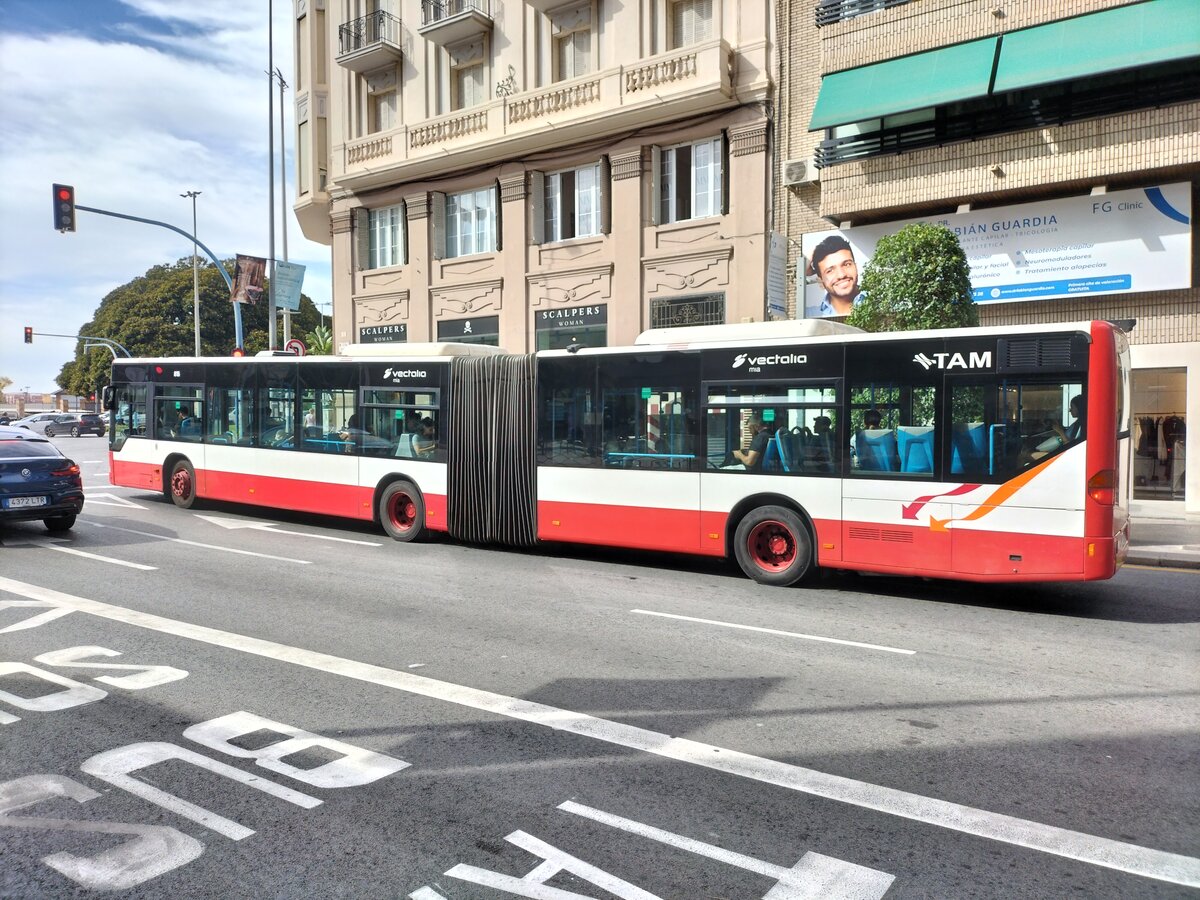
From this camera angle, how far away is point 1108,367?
8.29 m

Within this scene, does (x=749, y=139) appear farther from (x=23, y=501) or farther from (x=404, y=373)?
(x=23, y=501)

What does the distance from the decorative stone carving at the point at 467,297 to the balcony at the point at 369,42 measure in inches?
269

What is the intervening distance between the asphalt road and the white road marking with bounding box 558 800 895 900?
2 cm

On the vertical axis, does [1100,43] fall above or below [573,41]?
below

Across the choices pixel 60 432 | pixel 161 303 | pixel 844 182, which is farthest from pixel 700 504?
pixel 161 303

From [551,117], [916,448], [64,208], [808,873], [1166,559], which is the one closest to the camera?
[808,873]

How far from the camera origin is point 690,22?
20359mm

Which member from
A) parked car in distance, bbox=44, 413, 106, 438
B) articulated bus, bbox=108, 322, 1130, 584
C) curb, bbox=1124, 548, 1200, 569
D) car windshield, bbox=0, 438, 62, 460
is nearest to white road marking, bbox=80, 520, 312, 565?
car windshield, bbox=0, 438, 62, 460

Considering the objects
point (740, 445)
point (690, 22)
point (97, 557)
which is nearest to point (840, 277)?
point (690, 22)

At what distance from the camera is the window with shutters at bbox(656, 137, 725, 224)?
790 inches

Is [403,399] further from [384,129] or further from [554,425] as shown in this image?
[384,129]

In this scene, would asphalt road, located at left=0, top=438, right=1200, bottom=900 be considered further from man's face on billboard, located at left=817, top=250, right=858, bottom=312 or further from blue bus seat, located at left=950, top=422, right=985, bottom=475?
man's face on billboard, located at left=817, top=250, right=858, bottom=312

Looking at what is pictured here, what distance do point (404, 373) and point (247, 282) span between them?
12976mm

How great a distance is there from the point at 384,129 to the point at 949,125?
53.2 feet
